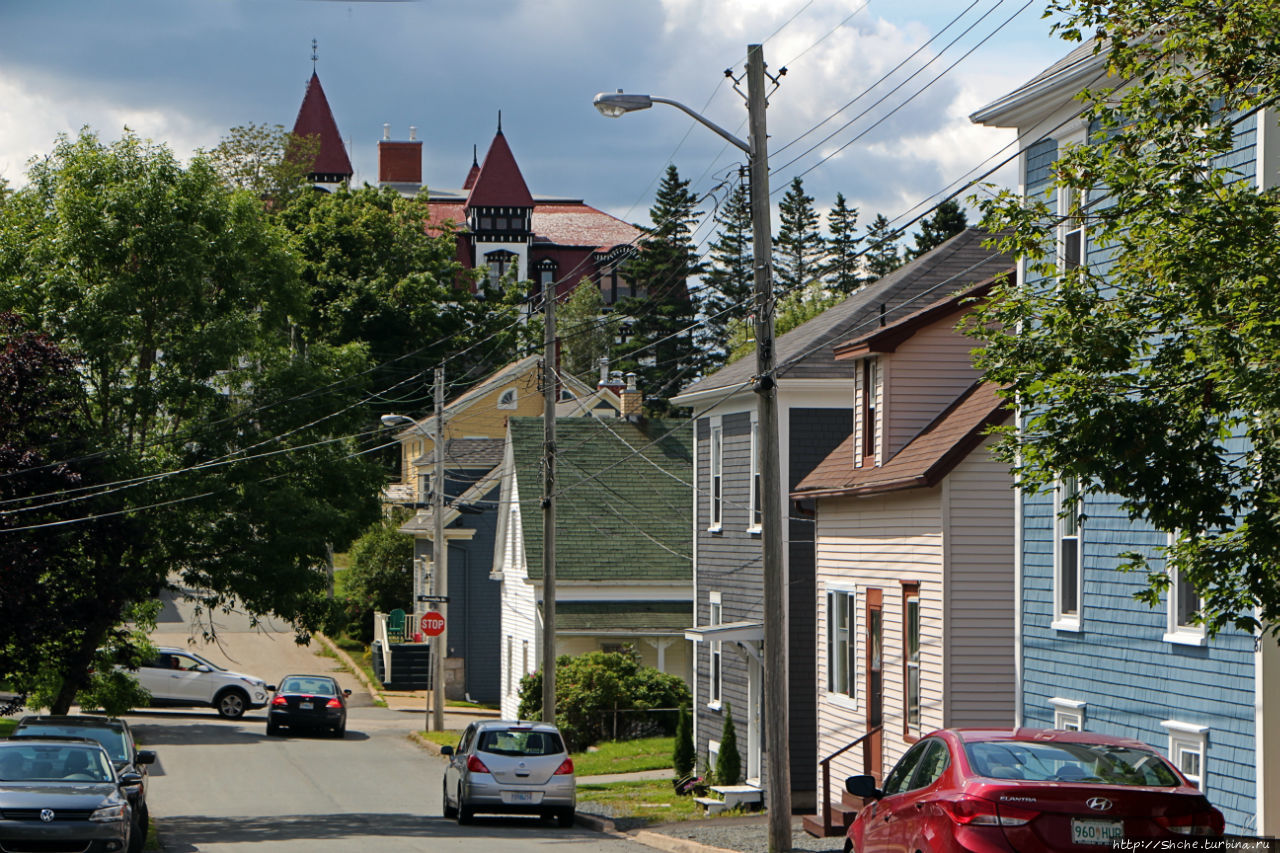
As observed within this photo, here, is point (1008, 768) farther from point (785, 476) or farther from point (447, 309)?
point (447, 309)

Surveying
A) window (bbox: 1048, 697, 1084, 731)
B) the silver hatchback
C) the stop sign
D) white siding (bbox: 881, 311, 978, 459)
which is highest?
white siding (bbox: 881, 311, 978, 459)

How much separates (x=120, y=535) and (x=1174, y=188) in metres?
19.0

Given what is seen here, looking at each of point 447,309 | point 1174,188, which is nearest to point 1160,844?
point 1174,188

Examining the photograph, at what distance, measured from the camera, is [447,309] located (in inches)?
2904

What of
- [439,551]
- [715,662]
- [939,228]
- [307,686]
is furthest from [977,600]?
[939,228]

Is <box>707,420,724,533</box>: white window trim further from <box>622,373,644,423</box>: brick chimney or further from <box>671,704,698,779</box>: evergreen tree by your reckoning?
<box>622,373,644,423</box>: brick chimney

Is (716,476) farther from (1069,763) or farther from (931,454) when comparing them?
(1069,763)

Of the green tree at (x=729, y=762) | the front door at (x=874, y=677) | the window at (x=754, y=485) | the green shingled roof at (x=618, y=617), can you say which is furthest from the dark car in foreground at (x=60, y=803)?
the green shingled roof at (x=618, y=617)

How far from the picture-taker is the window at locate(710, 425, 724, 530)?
2984 centimetres

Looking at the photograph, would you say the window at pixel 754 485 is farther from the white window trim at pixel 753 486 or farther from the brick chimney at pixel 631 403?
the brick chimney at pixel 631 403

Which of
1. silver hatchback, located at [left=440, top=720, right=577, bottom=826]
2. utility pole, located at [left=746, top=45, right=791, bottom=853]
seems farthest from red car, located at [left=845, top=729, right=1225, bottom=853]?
silver hatchback, located at [left=440, top=720, right=577, bottom=826]

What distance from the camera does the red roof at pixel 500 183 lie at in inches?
4818

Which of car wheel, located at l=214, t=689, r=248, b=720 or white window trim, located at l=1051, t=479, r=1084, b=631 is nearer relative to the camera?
white window trim, located at l=1051, t=479, r=1084, b=631

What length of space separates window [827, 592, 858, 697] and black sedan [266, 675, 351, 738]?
19.1 m
